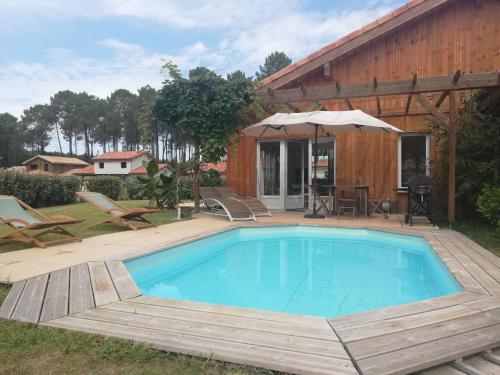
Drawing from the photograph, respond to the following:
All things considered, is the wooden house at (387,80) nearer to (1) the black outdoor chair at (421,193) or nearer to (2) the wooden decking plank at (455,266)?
(1) the black outdoor chair at (421,193)

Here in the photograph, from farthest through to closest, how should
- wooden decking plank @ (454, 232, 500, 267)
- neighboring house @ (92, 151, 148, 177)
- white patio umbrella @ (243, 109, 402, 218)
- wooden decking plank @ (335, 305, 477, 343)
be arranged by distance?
neighboring house @ (92, 151, 148, 177), white patio umbrella @ (243, 109, 402, 218), wooden decking plank @ (454, 232, 500, 267), wooden decking plank @ (335, 305, 477, 343)

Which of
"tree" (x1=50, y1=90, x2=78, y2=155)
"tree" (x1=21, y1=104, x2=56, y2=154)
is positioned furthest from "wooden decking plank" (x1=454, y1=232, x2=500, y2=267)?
"tree" (x1=21, y1=104, x2=56, y2=154)

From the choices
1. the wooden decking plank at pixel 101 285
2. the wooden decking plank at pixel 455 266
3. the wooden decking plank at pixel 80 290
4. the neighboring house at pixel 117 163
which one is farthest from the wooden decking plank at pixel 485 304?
the neighboring house at pixel 117 163

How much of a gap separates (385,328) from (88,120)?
62.3 metres

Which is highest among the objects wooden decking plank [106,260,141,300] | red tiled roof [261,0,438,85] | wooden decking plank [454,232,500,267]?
red tiled roof [261,0,438,85]

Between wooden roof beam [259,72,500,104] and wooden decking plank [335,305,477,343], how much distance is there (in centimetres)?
626

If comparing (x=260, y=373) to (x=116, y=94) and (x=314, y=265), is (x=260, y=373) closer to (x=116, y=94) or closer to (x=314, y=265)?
(x=314, y=265)

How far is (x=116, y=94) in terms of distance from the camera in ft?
188

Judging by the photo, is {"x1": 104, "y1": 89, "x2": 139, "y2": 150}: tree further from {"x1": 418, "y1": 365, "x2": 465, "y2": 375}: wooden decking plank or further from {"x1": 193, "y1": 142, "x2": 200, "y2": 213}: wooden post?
{"x1": 418, "y1": 365, "x2": 465, "y2": 375}: wooden decking plank

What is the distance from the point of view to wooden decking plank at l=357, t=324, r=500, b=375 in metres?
2.11

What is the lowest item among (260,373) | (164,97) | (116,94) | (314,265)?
(314,265)

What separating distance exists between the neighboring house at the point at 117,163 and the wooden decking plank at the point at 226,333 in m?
50.2

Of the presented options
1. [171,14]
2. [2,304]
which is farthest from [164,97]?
[2,304]

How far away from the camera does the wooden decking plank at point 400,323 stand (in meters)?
2.53
